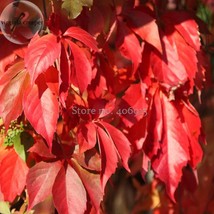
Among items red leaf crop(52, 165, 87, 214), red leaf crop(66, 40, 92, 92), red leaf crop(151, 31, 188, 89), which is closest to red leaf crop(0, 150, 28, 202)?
red leaf crop(52, 165, 87, 214)

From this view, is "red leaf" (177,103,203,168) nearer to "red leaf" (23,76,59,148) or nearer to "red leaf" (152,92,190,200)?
"red leaf" (152,92,190,200)

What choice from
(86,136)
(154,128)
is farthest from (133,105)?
(86,136)

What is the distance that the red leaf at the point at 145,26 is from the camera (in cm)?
107

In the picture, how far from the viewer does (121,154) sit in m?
0.97

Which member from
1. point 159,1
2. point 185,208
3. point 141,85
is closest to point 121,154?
point 141,85

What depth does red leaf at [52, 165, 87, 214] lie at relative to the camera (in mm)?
912

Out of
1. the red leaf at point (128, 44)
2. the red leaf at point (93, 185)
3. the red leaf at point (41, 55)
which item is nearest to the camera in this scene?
the red leaf at point (41, 55)

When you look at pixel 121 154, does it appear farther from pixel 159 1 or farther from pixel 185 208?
pixel 185 208

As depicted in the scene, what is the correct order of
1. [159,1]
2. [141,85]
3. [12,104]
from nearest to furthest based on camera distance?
1. [12,104]
2. [141,85]
3. [159,1]

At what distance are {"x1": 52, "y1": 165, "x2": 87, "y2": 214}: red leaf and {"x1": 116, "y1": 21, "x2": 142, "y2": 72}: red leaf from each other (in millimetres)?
258

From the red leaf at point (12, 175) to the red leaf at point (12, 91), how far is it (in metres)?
0.14

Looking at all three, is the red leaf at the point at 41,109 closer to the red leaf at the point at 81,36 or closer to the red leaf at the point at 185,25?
the red leaf at the point at 81,36

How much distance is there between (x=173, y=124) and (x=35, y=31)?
0.36 metres

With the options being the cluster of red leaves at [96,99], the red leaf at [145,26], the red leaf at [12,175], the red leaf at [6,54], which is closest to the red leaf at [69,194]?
the cluster of red leaves at [96,99]
